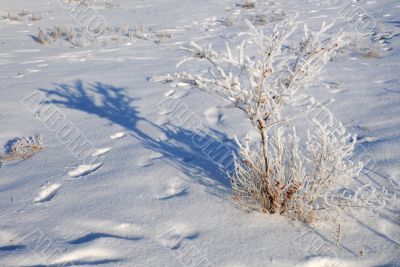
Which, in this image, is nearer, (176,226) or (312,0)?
(176,226)

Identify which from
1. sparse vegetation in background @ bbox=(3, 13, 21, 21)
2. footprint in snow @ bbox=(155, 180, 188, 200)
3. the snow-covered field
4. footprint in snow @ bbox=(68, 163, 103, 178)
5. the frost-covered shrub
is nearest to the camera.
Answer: the frost-covered shrub

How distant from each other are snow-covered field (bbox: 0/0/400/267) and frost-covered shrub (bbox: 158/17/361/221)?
0.18 m

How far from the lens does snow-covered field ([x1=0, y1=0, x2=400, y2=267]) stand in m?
2.44

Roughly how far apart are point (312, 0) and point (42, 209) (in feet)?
29.6

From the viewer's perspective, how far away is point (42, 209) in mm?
2914

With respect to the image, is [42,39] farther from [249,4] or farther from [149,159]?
[149,159]

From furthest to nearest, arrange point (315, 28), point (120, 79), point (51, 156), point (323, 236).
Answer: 1. point (315, 28)
2. point (120, 79)
3. point (51, 156)
4. point (323, 236)

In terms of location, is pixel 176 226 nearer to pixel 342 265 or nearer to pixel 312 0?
pixel 342 265

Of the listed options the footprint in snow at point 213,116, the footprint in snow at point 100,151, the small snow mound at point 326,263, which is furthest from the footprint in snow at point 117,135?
the small snow mound at point 326,263

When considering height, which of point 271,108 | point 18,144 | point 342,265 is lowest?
point 342,265

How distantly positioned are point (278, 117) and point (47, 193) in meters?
1.95

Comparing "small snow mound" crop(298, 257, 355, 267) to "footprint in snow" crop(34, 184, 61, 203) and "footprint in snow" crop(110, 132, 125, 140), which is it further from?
"footprint in snow" crop(110, 132, 125, 140)

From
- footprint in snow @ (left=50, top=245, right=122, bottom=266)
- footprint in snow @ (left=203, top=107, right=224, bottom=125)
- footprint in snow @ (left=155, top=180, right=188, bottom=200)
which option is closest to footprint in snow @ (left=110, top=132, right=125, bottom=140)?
footprint in snow @ (left=203, top=107, right=224, bottom=125)

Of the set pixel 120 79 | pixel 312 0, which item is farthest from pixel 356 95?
pixel 312 0
